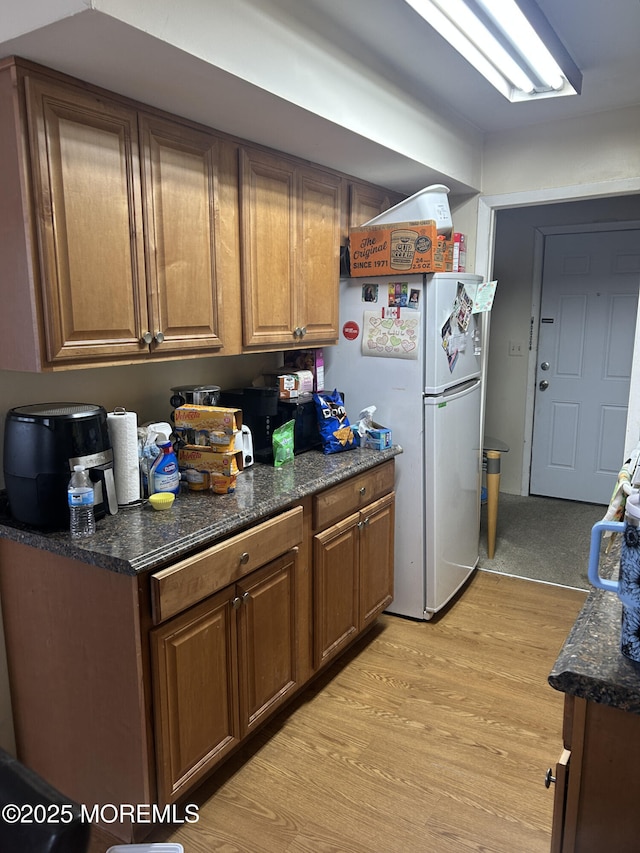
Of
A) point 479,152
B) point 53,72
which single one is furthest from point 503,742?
point 479,152

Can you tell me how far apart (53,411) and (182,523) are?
1.54ft

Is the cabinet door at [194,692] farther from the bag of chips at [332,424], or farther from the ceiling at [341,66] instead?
the ceiling at [341,66]

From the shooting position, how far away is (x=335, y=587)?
2.42 m

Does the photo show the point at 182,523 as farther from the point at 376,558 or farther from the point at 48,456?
the point at 376,558

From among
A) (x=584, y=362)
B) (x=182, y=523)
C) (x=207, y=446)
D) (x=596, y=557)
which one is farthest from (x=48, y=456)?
(x=584, y=362)

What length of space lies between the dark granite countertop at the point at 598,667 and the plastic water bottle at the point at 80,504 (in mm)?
1195

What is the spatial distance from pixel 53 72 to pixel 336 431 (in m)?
1.59

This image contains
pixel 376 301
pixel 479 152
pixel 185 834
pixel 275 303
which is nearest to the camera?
pixel 185 834

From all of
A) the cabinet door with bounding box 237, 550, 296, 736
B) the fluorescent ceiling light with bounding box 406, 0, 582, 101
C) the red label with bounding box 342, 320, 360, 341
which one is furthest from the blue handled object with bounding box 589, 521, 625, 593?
the red label with bounding box 342, 320, 360, 341

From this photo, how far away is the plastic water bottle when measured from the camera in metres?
1.63

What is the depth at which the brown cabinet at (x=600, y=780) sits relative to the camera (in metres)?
0.94

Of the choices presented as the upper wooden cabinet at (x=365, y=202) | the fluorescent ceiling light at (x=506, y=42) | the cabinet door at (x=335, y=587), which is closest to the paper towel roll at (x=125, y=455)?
the cabinet door at (x=335, y=587)

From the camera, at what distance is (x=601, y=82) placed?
255cm

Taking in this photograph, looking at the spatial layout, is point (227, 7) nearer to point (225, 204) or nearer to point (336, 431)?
point (225, 204)
